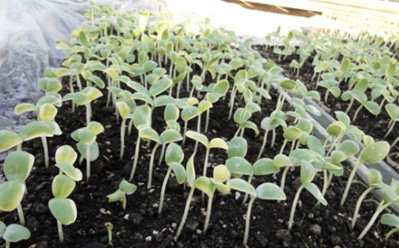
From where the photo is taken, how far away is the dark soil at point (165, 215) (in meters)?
0.79

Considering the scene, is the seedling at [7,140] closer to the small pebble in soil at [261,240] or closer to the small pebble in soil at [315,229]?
the small pebble in soil at [261,240]

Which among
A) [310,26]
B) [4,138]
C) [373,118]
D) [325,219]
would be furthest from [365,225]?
[310,26]

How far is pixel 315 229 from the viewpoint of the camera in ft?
2.92

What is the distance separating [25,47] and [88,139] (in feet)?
3.01

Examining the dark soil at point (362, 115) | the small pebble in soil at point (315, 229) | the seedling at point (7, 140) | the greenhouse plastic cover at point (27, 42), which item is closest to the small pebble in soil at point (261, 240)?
the small pebble in soil at point (315, 229)

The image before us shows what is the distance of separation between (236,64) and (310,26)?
2.06 meters

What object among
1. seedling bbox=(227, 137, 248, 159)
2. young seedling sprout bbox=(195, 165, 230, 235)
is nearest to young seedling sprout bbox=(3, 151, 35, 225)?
young seedling sprout bbox=(195, 165, 230, 235)

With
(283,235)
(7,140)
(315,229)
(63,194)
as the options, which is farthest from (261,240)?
(7,140)

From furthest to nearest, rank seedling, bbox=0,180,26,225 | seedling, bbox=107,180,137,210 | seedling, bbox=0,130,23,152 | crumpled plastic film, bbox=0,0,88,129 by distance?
1. crumpled plastic film, bbox=0,0,88,129
2. seedling, bbox=107,180,137,210
3. seedling, bbox=0,130,23,152
4. seedling, bbox=0,180,26,225

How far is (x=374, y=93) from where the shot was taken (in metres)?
1.45

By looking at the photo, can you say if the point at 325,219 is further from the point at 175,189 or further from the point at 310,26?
the point at 310,26

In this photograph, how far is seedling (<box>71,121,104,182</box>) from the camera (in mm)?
799

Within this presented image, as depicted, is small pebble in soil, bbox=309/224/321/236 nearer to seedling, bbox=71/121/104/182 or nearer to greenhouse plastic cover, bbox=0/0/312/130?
seedling, bbox=71/121/104/182

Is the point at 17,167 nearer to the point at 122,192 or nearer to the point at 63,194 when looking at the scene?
the point at 63,194
